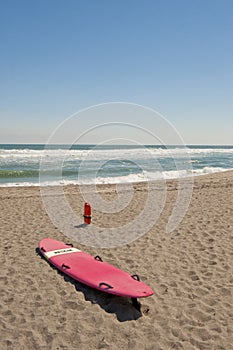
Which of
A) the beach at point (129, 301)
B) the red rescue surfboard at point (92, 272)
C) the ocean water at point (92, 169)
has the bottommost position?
the beach at point (129, 301)

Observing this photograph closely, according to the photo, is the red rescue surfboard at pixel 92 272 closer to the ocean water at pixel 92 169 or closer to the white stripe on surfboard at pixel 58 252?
the white stripe on surfboard at pixel 58 252

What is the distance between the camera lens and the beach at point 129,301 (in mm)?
3770

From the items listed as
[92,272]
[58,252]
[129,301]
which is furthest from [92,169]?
[129,301]

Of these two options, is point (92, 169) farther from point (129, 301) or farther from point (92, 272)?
point (129, 301)

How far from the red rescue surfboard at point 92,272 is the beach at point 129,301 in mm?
152

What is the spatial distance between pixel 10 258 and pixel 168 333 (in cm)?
364

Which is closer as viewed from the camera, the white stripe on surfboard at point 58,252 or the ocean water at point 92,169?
the white stripe on surfboard at point 58,252

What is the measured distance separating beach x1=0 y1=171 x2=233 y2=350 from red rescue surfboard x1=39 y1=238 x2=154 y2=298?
152mm

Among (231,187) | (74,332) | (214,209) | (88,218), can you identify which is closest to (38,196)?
(88,218)

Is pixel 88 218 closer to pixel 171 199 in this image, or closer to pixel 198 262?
pixel 198 262

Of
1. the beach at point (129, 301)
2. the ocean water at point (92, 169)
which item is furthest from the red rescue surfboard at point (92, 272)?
the ocean water at point (92, 169)

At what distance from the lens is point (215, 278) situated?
209 inches

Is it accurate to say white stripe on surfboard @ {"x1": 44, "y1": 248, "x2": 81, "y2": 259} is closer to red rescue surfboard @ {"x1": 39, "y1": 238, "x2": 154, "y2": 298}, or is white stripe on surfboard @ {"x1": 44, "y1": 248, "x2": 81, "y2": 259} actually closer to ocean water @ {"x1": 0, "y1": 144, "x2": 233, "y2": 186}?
red rescue surfboard @ {"x1": 39, "y1": 238, "x2": 154, "y2": 298}

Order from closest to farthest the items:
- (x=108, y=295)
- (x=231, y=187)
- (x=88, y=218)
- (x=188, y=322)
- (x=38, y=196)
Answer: (x=188, y=322) → (x=108, y=295) → (x=88, y=218) → (x=38, y=196) → (x=231, y=187)
